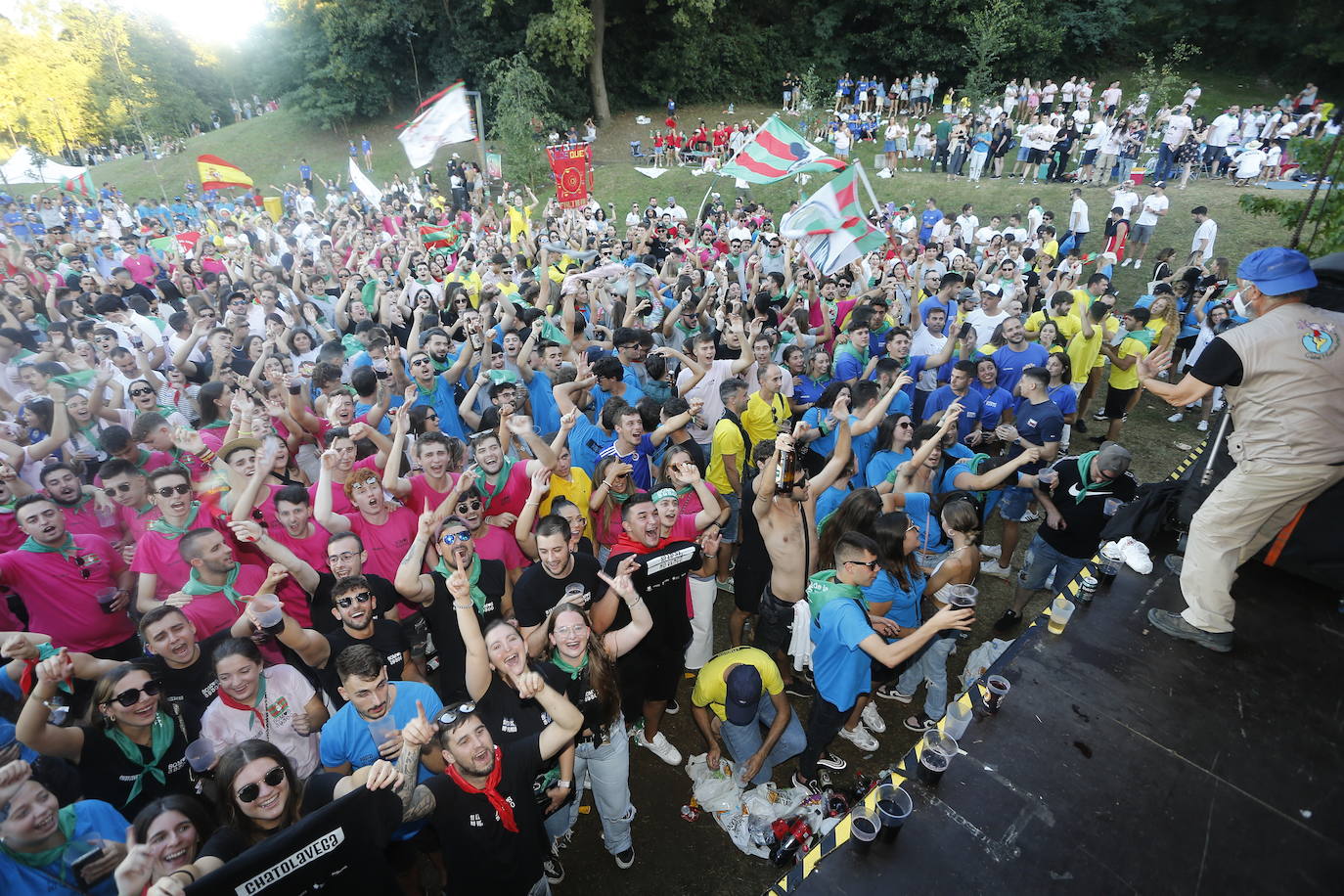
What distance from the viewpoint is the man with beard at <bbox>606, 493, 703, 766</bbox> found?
14.5 ft

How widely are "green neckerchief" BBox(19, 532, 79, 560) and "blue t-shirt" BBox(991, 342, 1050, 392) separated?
871 centimetres

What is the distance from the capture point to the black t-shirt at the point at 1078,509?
536cm

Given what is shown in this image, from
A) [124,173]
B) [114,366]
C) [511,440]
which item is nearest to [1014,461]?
[511,440]

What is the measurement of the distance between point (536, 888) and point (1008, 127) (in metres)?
24.7

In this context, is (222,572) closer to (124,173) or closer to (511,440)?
(511,440)

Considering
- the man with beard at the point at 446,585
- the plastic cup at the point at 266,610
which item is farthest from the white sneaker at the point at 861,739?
the plastic cup at the point at 266,610

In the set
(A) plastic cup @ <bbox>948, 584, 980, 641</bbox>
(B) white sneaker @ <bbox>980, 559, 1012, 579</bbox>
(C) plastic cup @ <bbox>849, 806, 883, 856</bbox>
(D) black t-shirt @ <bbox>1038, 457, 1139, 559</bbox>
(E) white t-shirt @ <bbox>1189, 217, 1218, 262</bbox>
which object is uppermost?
(A) plastic cup @ <bbox>948, 584, 980, 641</bbox>

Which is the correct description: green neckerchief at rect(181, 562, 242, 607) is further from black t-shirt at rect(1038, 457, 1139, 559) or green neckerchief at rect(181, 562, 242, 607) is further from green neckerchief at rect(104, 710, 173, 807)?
black t-shirt at rect(1038, 457, 1139, 559)

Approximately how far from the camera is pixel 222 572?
4.27 metres

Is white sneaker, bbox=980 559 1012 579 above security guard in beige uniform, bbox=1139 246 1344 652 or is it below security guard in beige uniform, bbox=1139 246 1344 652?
below

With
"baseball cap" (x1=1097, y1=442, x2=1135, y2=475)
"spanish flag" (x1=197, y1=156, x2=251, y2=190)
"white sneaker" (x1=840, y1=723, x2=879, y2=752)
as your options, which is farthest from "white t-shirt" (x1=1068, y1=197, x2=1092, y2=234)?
"spanish flag" (x1=197, y1=156, x2=251, y2=190)

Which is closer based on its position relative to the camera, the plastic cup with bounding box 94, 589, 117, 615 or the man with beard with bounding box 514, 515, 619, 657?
the man with beard with bounding box 514, 515, 619, 657

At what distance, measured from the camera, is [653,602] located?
4.50m

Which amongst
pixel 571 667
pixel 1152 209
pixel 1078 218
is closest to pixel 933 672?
pixel 571 667
